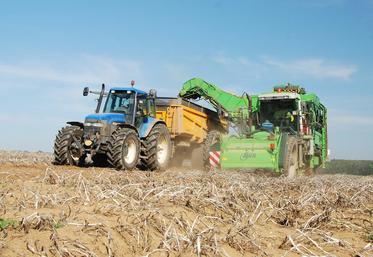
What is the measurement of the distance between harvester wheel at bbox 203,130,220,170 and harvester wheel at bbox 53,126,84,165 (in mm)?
4245

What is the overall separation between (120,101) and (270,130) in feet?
15.9

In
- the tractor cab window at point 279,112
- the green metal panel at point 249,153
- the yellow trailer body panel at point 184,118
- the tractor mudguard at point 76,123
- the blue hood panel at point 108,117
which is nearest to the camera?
the blue hood panel at point 108,117

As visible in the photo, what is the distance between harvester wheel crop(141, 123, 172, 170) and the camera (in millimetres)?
11812

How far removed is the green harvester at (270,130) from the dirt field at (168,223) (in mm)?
5890

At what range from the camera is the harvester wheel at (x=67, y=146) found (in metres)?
10.7

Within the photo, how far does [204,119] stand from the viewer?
15359mm

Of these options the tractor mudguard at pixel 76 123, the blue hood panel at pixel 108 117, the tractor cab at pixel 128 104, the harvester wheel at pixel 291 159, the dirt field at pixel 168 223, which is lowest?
the dirt field at pixel 168 223

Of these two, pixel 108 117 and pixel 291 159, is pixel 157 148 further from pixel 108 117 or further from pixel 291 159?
pixel 291 159

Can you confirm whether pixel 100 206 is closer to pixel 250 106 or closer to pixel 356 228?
pixel 356 228

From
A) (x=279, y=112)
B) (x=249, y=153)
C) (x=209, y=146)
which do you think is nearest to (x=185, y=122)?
(x=209, y=146)

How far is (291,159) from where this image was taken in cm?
1256

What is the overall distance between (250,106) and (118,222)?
10.9 metres

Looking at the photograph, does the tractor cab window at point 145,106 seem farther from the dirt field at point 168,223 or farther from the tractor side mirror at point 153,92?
the dirt field at point 168,223

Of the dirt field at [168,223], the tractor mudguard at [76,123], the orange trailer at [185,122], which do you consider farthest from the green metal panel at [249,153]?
the dirt field at [168,223]
